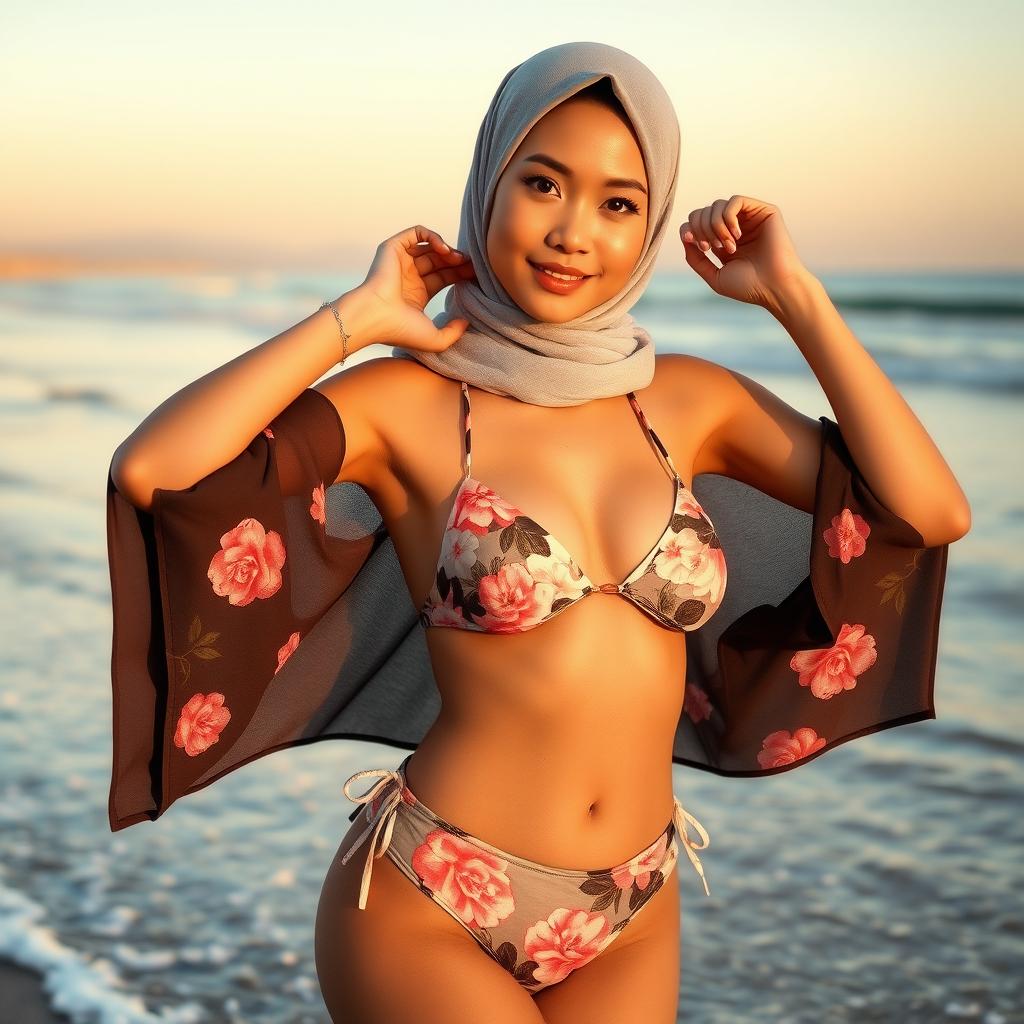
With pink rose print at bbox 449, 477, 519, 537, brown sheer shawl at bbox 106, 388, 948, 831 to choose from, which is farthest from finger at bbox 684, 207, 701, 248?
pink rose print at bbox 449, 477, 519, 537

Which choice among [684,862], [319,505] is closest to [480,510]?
[319,505]

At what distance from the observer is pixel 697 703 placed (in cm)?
306

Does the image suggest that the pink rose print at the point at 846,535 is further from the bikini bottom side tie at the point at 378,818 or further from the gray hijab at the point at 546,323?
the bikini bottom side tie at the point at 378,818

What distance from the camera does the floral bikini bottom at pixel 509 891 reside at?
98.3 inches

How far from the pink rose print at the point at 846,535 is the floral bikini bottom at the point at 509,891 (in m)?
0.67

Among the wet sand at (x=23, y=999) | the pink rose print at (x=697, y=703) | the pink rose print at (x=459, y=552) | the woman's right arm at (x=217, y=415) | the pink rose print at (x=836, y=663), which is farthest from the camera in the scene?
the wet sand at (x=23, y=999)

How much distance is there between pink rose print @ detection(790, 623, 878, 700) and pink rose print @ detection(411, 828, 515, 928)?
76cm

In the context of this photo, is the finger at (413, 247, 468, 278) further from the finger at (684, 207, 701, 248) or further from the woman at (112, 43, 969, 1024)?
the finger at (684, 207, 701, 248)

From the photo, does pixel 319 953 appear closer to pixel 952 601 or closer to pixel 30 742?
pixel 30 742

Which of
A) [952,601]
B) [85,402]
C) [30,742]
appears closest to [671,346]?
[85,402]

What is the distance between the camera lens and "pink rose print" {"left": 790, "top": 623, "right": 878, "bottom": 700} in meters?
2.87

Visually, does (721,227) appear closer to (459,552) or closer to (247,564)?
(459,552)

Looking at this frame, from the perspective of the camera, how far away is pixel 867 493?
2.67 meters

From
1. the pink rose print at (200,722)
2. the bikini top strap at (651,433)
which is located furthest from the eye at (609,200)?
the pink rose print at (200,722)
